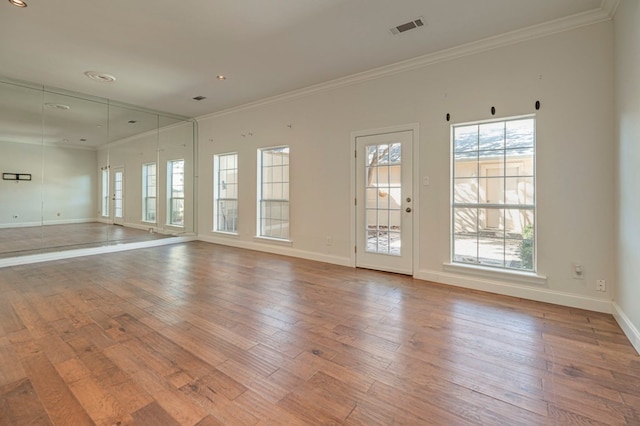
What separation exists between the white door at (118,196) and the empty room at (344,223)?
0.59 metres

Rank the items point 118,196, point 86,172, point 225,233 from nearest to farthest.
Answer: point 86,172, point 225,233, point 118,196

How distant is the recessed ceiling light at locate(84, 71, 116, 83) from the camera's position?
4.44m

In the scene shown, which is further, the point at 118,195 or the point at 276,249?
the point at 118,195

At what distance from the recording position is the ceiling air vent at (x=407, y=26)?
122 inches

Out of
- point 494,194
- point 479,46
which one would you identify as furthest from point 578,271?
point 479,46

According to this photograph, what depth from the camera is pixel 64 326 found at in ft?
8.27

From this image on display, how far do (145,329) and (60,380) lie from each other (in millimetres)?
695

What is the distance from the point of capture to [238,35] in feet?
11.1

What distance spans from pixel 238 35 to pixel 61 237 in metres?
4.97

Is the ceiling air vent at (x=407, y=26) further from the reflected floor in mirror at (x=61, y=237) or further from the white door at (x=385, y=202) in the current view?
the reflected floor in mirror at (x=61, y=237)

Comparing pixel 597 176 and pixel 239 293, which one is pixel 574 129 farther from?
pixel 239 293

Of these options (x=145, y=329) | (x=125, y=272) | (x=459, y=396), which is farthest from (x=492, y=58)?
(x=125, y=272)

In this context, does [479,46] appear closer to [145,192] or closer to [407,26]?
[407,26]

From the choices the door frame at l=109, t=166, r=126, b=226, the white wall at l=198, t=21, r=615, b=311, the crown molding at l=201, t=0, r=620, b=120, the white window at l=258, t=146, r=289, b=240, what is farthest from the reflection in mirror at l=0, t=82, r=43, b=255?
the crown molding at l=201, t=0, r=620, b=120
